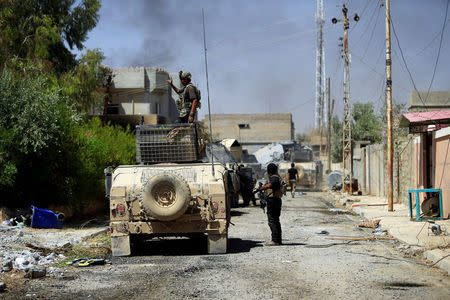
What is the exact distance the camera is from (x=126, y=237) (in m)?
10.5

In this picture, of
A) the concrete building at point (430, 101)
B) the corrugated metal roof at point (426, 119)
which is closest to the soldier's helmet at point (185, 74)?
the corrugated metal roof at point (426, 119)

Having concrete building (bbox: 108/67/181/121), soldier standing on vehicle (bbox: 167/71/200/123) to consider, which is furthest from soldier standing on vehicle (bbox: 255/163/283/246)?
concrete building (bbox: 108/67/181/121)

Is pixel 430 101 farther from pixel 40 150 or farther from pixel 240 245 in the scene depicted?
pixel 240 245

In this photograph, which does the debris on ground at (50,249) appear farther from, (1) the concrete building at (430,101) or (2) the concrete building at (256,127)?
(2) the concrete building at (256,127)

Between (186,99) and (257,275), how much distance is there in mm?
5402

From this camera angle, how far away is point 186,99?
1267 centimetres

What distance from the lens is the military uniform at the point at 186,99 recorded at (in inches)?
492

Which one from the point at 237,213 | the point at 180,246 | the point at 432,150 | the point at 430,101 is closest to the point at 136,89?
the point at 430,101

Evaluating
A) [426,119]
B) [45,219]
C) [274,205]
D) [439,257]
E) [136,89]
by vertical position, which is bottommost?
[439,257]

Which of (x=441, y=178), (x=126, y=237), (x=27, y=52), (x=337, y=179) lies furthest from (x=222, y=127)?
(x=126, y=237)

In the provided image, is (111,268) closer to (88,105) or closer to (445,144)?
(445,144)

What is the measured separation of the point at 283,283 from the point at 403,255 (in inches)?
151

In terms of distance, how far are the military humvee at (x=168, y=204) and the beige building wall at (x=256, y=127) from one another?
2710 inches

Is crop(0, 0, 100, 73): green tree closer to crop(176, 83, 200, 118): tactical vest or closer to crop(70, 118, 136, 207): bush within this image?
crop(70, 118, 136, 207): bush
